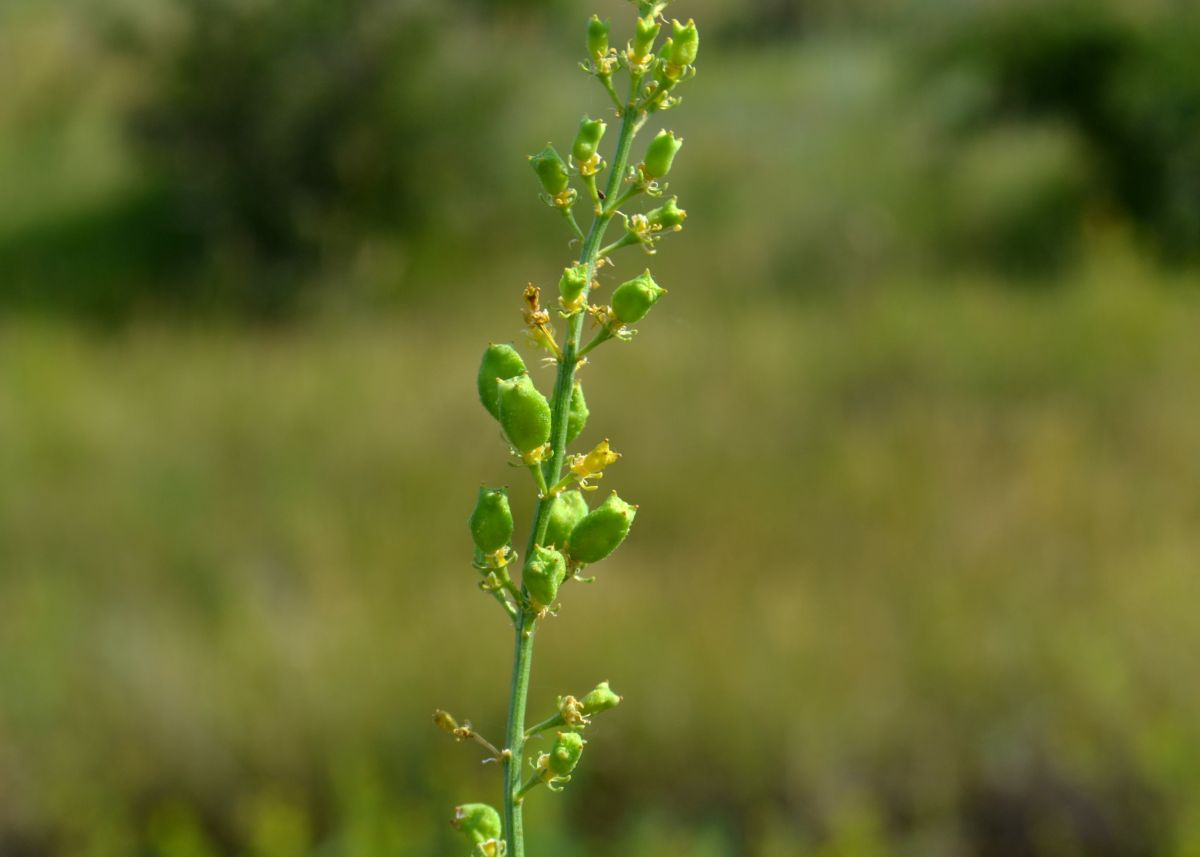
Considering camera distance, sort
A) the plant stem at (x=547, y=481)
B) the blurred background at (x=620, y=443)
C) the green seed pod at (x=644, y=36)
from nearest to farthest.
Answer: the plant stem at (x=547, y=481)
the green seed pod at (x=644, y=36)
the blurred background at (x=620, y=443)

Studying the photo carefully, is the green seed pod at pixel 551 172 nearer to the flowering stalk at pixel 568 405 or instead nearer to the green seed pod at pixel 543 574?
the flowering stalk at pixel 568 405

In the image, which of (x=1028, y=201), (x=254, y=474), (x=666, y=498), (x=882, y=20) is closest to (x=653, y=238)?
(x=666, y=498)

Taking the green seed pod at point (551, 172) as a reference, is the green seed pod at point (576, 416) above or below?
below

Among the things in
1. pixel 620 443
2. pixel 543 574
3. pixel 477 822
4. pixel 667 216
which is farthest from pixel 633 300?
pixel 620 443

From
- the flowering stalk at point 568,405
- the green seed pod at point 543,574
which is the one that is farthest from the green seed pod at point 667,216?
the green seed pod at point 543,574

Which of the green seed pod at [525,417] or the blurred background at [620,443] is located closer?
the green seed pod at [525,417]

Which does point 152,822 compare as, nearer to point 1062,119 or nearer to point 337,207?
point 337,207

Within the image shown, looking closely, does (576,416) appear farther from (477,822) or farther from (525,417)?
(477,822)
